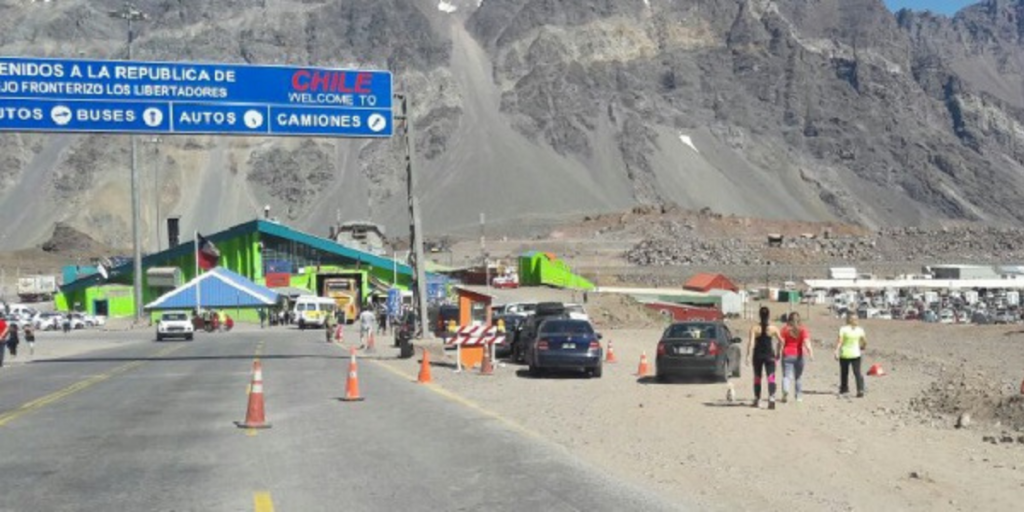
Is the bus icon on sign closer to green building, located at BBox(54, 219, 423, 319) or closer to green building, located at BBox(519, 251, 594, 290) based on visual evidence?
green building, located at BBox(519, 251, 594, 290)

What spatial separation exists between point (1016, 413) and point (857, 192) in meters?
182

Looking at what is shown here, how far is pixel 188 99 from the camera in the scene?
3198cm

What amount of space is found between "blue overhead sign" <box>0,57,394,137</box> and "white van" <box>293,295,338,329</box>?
36.5 metres

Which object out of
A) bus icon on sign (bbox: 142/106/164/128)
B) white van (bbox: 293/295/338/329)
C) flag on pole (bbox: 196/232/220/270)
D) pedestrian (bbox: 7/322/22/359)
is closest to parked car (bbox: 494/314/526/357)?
bus icon on sign (bbox: 142/106/164/128)

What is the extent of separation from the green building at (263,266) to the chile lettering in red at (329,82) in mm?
54887

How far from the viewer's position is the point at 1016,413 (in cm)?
1892

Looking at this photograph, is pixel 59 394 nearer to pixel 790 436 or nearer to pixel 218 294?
pixel 790 436

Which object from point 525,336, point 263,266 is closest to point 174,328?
point 525,336

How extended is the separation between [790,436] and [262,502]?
24.9 feet

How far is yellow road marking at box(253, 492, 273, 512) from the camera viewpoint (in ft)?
32.8

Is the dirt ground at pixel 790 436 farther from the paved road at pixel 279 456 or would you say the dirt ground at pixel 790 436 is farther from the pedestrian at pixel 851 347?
the paved road at pixel 279 456

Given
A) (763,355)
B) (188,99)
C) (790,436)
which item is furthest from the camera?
(188,99)

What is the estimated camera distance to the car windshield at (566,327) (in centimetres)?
2681

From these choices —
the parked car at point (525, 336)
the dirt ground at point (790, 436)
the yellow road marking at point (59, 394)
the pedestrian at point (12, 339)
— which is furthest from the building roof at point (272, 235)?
the dirt ground at point (790, 436)
